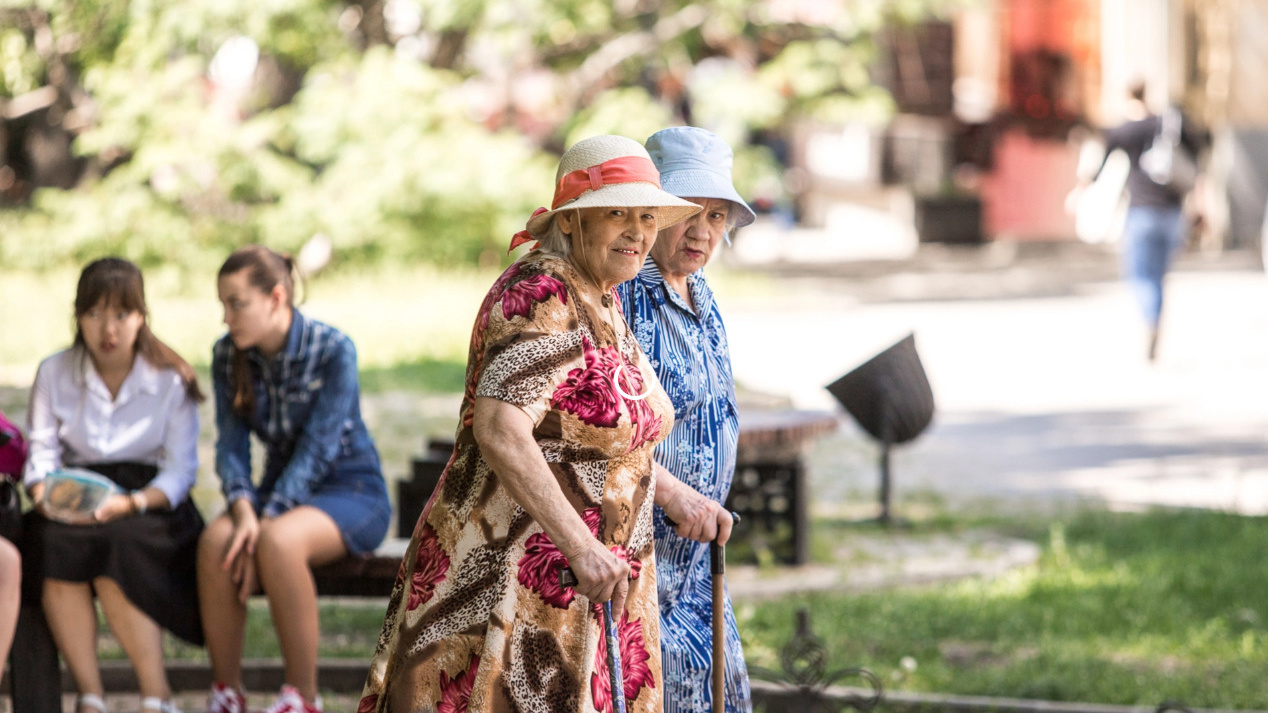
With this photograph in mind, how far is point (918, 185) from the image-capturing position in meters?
26.7

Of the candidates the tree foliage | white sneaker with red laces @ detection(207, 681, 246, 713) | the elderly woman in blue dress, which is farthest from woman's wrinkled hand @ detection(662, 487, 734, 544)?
the tree foliage

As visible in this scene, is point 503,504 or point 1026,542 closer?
point 503,504

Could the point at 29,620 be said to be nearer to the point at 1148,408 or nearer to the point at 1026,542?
the point at 1026,542

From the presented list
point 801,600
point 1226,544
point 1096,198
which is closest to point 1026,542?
point 1226,544

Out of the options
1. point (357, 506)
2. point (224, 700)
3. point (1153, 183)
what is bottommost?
point (224, 700)

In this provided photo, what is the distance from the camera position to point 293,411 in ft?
14.7

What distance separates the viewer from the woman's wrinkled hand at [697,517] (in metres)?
3.28

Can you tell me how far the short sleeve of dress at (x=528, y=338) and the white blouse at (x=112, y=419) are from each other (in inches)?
74.4

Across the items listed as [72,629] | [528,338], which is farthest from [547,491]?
[72,629]

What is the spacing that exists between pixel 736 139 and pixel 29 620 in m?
14.3

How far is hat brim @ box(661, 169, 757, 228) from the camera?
3.43m

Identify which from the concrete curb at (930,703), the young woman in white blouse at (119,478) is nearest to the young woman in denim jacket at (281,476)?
the young woman in white blouse at (119,478)

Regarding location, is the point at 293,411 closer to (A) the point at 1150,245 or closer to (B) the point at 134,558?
(B) the point at 134,558

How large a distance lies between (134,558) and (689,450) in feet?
5.88
